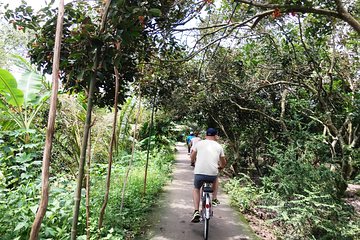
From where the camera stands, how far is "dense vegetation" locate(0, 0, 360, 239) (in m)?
2.91

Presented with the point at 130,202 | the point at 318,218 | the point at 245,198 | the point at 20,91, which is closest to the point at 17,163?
the point at 20,91

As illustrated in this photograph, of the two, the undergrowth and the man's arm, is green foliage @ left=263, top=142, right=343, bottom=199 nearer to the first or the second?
the undergrowth

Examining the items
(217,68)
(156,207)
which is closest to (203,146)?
(156,207)

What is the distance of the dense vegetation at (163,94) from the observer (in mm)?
2912

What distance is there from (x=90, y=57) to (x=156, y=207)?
449 cm

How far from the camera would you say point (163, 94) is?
6.99 meters

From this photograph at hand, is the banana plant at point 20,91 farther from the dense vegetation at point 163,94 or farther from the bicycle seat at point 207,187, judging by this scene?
the bicycle seat at point 207,187

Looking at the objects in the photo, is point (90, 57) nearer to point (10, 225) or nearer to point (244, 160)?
point (10, 225)

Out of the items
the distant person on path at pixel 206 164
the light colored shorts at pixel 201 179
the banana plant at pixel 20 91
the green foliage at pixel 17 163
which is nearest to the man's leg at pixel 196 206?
the distant person on path at pixel 206 164

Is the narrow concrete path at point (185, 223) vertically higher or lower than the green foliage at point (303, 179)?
lower

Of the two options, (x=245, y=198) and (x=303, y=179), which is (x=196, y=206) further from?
(x=245, y=198)

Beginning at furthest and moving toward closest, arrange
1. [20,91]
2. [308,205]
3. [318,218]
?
[20,91]
[308,205]
[318,218]

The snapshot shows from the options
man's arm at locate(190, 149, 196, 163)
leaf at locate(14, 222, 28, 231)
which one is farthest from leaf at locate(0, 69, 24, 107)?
man's arm at locate(190, 149, 196, 163)

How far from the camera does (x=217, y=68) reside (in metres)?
8.38
